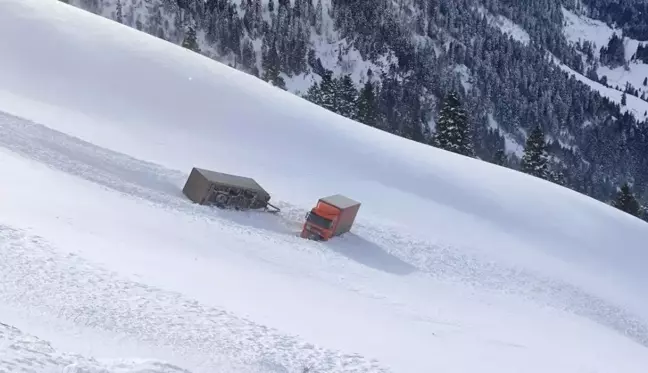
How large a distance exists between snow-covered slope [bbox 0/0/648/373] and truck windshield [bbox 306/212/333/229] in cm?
114

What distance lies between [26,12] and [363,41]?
505ft

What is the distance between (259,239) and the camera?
26.1 metres

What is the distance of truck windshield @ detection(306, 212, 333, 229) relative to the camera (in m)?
28.7

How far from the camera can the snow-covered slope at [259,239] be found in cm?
1612

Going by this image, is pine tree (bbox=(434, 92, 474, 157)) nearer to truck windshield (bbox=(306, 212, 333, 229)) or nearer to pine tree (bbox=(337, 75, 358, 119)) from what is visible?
pine tree (bbox=(337, 75, 358, 119))

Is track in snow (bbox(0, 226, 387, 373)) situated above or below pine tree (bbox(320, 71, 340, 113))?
below

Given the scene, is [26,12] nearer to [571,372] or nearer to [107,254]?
[107,254]

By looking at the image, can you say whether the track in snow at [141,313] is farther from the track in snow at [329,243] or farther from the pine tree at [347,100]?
the pine tree at [347,100]

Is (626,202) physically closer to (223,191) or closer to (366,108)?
(366,108)

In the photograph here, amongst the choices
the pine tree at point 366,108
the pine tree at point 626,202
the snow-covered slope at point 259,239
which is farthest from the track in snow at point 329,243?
the pine tree at point 366,108

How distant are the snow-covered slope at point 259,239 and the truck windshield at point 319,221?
1140 mm

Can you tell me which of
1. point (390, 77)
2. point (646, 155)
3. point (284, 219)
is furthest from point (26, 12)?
point (646, 155)

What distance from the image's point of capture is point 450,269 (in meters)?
29.8

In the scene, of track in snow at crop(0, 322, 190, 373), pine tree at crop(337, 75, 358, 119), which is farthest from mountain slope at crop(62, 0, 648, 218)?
track in snow at crop(0, 322, 190, 373)
